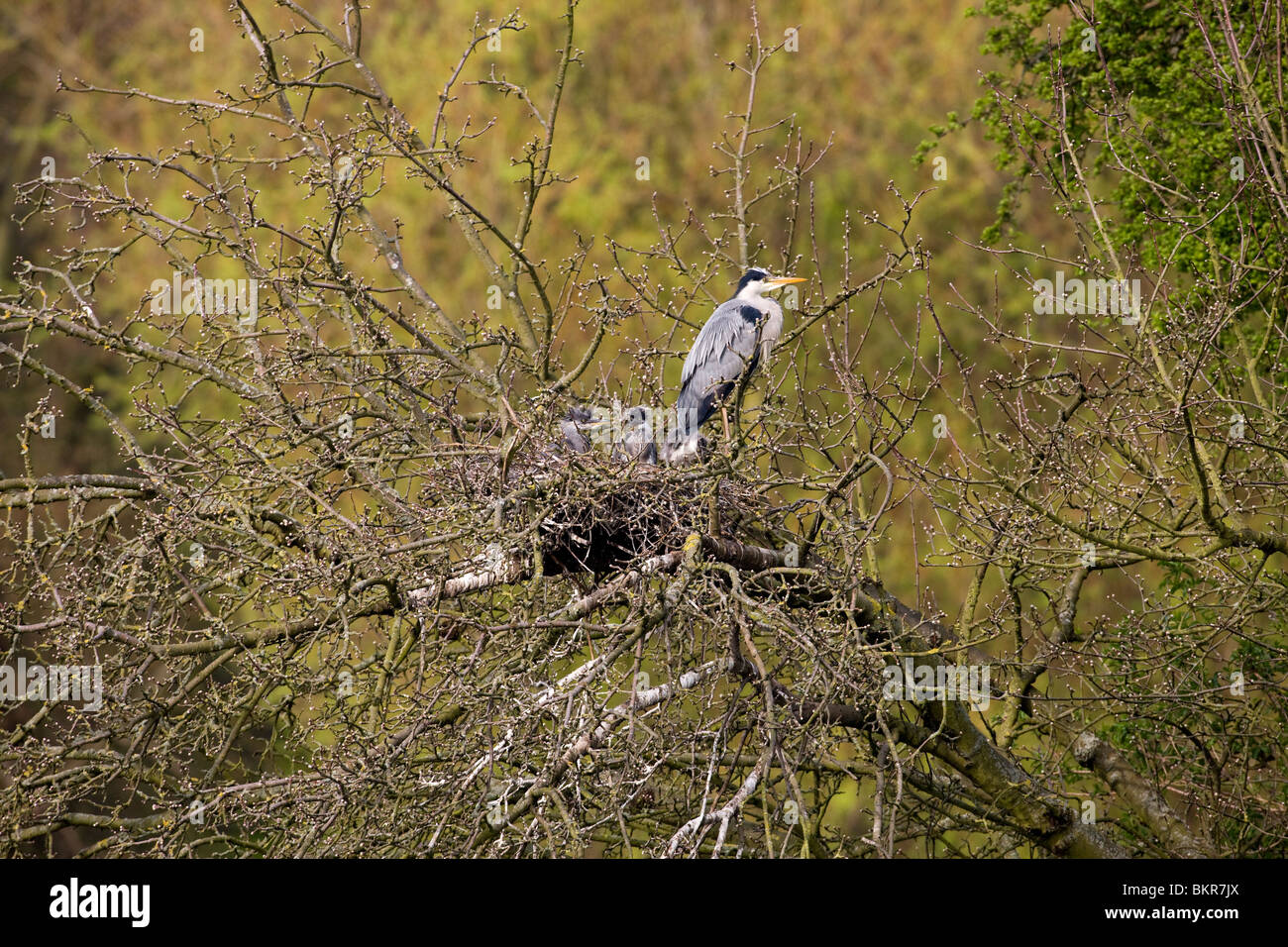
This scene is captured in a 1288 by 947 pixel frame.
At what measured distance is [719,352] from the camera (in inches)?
261

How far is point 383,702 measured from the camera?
16.5 ft
